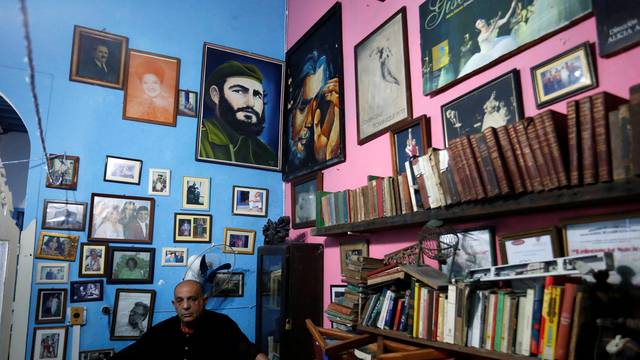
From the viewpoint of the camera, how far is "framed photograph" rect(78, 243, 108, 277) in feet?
10.3

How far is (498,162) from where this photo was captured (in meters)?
1.55

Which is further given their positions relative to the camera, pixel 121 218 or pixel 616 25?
pixel 121 218

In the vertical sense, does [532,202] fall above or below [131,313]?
above

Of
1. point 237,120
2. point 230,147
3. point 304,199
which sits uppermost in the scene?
point 237,120

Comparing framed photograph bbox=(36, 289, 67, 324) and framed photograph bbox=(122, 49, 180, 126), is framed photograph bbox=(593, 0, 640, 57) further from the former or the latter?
framed photograph bbox=(36, 289, 67, 324)

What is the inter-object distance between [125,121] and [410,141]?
2.43 metres

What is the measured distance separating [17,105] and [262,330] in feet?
8.50

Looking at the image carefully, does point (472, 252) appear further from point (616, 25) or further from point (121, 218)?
point (121, 218)

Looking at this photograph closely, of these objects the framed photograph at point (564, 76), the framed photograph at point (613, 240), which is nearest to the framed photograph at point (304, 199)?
the framed photograph at point (564, 76)

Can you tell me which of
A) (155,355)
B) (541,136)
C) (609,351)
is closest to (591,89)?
(541,136)

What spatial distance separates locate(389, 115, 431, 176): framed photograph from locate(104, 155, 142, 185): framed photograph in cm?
216

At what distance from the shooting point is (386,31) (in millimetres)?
2723

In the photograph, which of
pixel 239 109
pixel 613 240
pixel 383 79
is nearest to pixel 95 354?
pixel 239 109

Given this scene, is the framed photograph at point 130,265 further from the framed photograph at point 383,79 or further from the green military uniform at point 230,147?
the framed photograph at point 383,79
